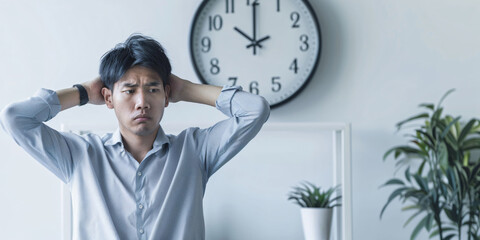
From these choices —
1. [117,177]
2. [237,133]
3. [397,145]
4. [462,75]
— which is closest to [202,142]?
[237,133]

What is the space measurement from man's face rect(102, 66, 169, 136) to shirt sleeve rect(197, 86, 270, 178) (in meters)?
0.14

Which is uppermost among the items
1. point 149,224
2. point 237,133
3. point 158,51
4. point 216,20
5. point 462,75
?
point 216,20

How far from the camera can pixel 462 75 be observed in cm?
234

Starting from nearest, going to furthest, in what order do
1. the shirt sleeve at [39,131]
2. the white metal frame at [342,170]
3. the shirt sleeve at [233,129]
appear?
the shirt sleeve at [39,131], the shirt sleeve at [233,129], the white metal frame at [342,170]

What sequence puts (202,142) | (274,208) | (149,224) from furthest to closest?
(274,208) < (202,142) < (149,224)

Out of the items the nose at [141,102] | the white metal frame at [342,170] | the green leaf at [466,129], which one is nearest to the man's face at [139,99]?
the nose at [141,102]

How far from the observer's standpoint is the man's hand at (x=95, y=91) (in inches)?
57.6

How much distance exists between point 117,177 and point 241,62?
100 centimetres

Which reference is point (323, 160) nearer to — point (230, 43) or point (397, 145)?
point (397, 145)

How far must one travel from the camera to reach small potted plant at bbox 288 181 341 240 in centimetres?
207

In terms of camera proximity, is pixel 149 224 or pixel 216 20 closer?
pixel 149 224

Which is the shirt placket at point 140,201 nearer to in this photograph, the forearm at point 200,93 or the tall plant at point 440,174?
the forearm at point 200,93

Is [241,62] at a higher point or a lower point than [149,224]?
higher

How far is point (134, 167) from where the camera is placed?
4.70 feet
